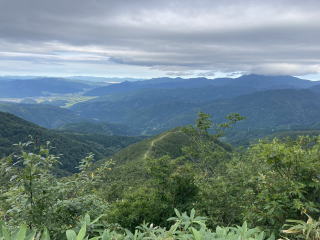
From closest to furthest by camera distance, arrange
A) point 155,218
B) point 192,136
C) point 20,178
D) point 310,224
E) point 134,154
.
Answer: point 310,224 → point 20,178 → point 155,218 → point 192,136 → point 134,154

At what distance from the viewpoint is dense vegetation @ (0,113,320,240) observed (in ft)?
14.9

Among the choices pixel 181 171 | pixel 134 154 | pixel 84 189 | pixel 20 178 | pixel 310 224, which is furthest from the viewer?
pixel 134 154

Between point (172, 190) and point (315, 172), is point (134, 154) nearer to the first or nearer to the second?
point (172, 190)

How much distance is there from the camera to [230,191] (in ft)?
73.5

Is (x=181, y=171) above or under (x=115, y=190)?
above

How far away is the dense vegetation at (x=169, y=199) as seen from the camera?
179 inches

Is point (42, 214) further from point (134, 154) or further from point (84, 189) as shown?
point (134, 154)

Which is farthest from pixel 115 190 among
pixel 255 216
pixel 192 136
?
pixel 255 216

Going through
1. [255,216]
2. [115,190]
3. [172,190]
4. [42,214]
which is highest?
[42,214]

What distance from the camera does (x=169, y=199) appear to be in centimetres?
2009

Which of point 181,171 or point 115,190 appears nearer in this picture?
point 181,171

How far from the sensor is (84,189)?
9.41 metres

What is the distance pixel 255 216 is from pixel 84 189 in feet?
22.3

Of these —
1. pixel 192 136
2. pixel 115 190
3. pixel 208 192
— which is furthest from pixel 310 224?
pixel 115 190
